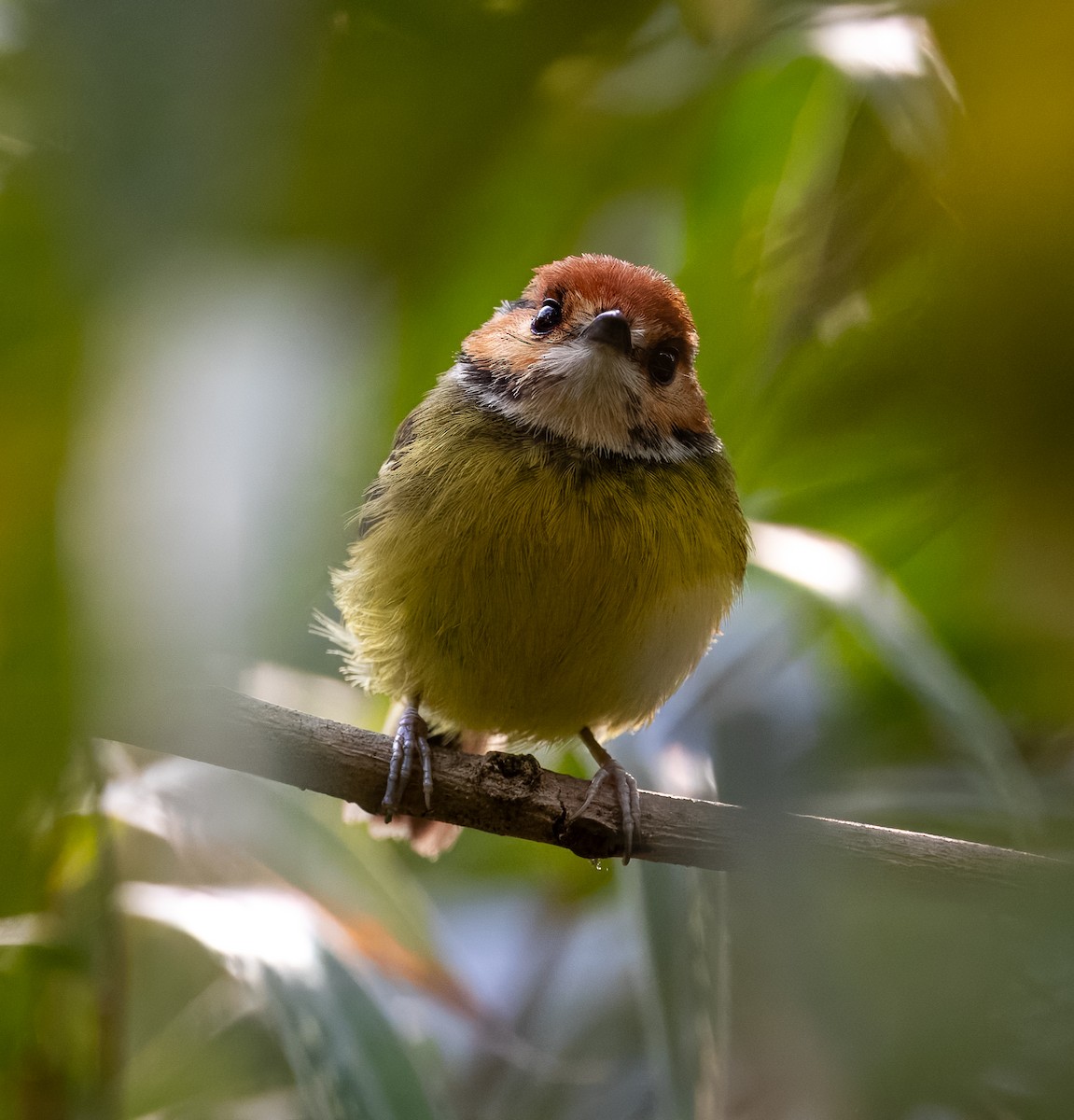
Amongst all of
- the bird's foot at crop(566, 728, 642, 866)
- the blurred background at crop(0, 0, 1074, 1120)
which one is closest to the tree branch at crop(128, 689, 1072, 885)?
the bird's foot at crop(566, 728, 642, 866)

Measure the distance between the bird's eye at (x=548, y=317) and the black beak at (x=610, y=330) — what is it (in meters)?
0.23

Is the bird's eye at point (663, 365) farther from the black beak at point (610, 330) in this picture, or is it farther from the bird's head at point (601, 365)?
the black beak at point (610, 330)

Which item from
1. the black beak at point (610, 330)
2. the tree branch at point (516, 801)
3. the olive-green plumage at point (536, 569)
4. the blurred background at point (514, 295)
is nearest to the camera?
the blurred background at point (514, 295)

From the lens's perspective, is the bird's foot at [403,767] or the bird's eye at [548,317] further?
the bird's eye at [548,317]

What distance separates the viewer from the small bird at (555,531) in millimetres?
2920

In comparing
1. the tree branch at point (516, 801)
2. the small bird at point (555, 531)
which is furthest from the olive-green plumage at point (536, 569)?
the tree branch at point (516, 801)

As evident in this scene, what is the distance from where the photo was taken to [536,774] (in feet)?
8.57

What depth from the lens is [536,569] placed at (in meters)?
2.91

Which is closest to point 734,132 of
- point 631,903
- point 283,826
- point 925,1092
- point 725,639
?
point 925,1092

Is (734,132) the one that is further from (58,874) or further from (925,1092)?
(58,874)

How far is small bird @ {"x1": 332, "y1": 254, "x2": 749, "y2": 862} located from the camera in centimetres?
292

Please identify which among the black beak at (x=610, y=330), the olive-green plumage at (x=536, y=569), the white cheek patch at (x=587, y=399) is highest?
the black beak at (x=610, y=330)

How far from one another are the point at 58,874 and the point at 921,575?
1374mm

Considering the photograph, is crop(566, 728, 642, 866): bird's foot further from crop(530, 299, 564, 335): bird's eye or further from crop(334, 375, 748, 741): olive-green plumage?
crop(530, 299, 564, 335): bird's eye
